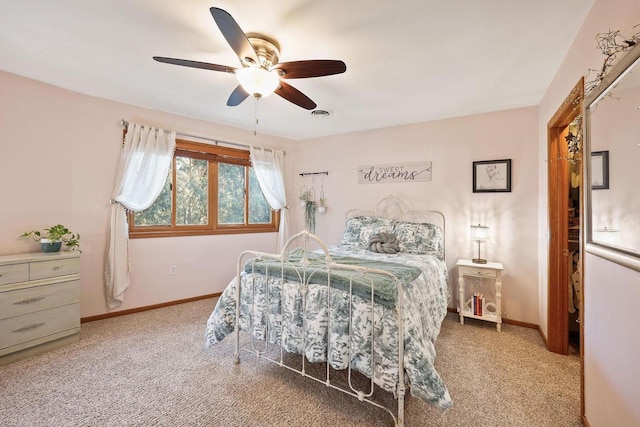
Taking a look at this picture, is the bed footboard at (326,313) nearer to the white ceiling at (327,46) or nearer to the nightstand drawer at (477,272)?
the white ceiling at (327,46)

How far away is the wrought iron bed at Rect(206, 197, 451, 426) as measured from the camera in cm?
157

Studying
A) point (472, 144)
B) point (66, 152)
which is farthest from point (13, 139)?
point (472, 144)

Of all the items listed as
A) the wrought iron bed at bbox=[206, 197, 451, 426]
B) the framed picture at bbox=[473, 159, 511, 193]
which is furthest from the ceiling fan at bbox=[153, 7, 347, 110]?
the framed picture at bbox=[473, 159, 511, 193]

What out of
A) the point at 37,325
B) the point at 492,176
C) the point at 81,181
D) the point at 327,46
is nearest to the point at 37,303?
the point at 37,325

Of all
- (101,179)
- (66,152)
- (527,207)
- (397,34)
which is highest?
(397,34)

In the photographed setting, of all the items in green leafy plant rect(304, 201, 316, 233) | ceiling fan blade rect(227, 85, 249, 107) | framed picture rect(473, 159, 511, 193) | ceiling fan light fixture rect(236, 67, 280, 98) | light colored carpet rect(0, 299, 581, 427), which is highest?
ceiling fan blade rect(227, 85, 249, 107)

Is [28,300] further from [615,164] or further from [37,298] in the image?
[615,164]

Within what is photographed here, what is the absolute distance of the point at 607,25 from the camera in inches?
55.2

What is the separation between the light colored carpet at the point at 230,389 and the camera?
169cm

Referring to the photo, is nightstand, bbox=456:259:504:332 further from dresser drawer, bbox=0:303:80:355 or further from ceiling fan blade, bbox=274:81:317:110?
dresser drawer, bbox=0:303:80:355

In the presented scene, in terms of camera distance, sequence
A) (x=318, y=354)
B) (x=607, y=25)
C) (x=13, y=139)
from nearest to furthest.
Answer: (x=607, y=25) → (x=318, y=354) → (x=13, y=139)

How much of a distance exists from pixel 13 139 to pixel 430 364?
3.93 meters

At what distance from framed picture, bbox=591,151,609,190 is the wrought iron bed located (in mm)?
1091

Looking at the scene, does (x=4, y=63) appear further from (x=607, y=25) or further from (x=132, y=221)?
(x=607, y=25)
